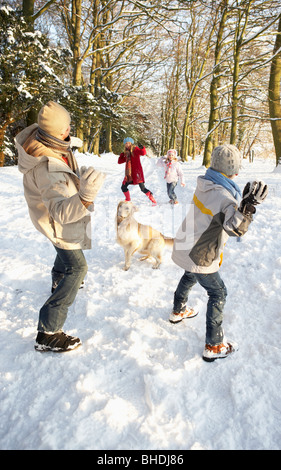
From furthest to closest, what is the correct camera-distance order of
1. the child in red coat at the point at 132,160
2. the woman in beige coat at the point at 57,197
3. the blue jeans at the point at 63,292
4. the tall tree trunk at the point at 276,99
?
1. the tall tree trunk at the point at 276,99
2. the child in red coat at the point at 132,160
3. the blue jeans at the point at 63,292
4. the woman in beige coat at the point at 57,197

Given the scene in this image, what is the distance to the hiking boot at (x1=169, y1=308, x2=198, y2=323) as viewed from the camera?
106 inches

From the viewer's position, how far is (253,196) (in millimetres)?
1596

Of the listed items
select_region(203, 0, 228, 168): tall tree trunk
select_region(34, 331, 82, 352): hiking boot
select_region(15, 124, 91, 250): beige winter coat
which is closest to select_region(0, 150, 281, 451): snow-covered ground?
select_region(34, 331, 82, 352): hiking boot

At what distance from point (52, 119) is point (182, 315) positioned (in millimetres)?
2231

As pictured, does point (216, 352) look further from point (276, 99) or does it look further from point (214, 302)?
point (276, 99)

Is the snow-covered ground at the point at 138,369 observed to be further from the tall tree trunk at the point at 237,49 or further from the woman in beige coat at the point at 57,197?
the tall tree trunk at the point at 237,49

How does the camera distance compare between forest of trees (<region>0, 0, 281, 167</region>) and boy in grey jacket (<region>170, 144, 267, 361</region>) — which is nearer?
boy in grey jacket (<region>170, 144, 267, 361</region>)

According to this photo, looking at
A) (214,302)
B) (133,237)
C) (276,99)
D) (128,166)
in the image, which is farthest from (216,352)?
(276,99)

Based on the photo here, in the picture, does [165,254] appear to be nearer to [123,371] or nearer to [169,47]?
[123,371]

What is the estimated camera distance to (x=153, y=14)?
9375 millimetres

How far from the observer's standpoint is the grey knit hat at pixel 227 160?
1970 millimetres

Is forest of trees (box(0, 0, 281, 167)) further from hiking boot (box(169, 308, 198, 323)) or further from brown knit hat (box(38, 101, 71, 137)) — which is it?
hiking boot (box(169, 308, 198, 323))

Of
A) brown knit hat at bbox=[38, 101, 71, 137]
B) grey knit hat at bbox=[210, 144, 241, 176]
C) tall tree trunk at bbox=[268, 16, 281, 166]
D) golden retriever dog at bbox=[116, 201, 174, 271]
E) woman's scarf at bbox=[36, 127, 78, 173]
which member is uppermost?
tall tree trunk at bbox=[268, 16, 281, 166]

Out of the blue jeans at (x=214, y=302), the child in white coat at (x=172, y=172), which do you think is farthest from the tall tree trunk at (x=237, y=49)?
the blue jeans at (x=214, y=302)
